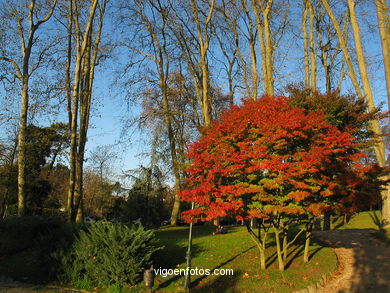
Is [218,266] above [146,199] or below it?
below

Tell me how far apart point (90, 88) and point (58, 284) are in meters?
11.5

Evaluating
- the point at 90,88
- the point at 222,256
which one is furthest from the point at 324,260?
the point at 90,88

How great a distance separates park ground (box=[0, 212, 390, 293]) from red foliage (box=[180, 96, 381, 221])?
180cm

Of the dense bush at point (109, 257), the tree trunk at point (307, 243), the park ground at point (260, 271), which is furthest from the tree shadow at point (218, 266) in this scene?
the tree trunk at point (307, 243)

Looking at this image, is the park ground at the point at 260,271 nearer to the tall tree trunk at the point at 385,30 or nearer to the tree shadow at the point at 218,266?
the tree shadow at the point at 218,266

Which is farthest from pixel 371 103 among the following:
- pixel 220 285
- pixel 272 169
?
pixel 220 285

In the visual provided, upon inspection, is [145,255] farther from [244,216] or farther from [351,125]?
[351,125]

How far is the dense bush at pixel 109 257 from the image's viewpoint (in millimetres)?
8227

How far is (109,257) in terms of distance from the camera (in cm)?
839

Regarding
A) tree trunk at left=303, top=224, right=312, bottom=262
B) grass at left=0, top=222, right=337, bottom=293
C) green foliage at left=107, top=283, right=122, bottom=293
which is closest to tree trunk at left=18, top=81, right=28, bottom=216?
grass at left=0, top=222, right=337, bottom=293

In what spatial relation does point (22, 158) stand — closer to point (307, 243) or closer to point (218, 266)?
point (218, 266)

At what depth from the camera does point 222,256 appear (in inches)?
423

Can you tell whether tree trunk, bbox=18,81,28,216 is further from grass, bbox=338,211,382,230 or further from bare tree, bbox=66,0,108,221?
grass, bbox=338,211,382,230

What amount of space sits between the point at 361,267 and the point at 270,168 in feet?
15.6
